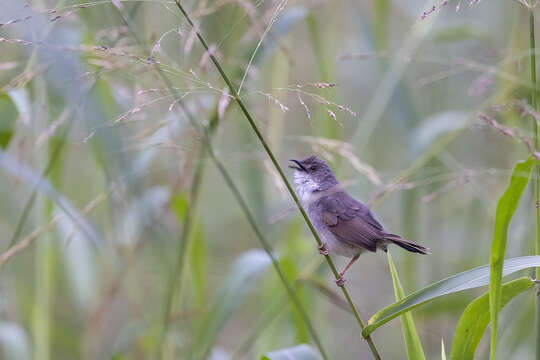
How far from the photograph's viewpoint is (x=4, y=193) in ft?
13.5

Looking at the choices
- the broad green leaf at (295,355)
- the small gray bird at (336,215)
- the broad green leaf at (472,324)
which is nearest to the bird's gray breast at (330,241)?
the small gray bird at (336,215)

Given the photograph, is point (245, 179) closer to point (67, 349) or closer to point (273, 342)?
point (273, 342)

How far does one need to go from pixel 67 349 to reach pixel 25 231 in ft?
2.57

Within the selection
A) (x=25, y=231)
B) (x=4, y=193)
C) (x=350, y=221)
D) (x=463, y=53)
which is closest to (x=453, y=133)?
(x=350, y=221)

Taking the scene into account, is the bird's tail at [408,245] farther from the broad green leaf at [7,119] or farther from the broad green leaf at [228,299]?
the broad green leaf at [7,119]

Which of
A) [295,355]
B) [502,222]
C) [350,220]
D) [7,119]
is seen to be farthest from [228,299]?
[502,222]

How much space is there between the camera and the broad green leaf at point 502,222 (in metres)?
1.40

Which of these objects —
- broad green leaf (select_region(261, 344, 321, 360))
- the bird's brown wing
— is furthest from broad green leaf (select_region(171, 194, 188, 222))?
broad green leaf (select_region(261, 344, 321, 360))

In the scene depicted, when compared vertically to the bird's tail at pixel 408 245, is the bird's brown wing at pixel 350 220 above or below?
above

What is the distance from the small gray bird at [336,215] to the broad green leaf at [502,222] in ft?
3.71

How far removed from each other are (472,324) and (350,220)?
1223 millimetres

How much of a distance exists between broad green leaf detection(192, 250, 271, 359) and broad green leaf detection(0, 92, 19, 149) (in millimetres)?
1192

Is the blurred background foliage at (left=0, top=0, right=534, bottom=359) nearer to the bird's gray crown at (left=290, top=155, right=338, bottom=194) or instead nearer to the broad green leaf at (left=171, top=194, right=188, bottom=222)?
the broad green leaf at (left=171, top=194, right=188, bottom=222)

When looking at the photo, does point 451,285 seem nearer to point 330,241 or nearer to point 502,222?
point 502,222
